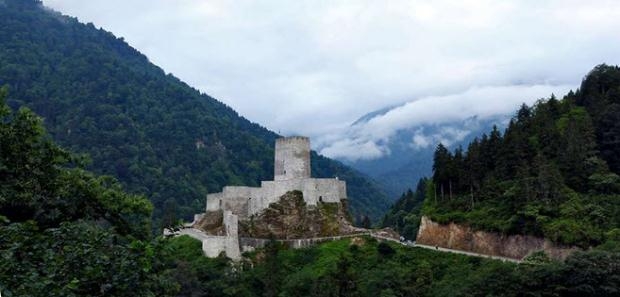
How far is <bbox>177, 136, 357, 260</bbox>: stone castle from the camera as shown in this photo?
63.9m

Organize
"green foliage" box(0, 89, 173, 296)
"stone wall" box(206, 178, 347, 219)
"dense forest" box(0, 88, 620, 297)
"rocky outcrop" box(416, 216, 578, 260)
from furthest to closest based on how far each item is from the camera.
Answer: "stone wall" box(206, 178, 347, 219)
"rocky outcrop" box(416, 216, 578, 260)
"dense forest" box(0, 88, 620, 297)
"green foliage" box(0, 89, 173, 296)

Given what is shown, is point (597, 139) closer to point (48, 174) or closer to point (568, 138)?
point (568, 138)

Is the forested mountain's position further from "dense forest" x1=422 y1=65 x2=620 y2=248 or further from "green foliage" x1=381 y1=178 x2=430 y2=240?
"dense forest" x1=422 y1=65 x2=620 y2=248

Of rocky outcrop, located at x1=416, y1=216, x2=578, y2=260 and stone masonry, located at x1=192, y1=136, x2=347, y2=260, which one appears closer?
rocky outcrop, located at x1=416, y1=216, x2=578, y2=260

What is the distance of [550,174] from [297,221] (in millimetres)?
22868

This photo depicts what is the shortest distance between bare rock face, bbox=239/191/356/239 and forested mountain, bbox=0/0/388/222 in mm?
58395

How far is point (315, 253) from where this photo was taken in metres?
60.4

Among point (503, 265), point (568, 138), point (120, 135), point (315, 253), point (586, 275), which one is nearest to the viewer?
point (586, 275)

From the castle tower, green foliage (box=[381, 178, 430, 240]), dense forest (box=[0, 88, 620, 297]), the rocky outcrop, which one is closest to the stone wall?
the castle tower

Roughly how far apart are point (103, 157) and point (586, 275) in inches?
4335

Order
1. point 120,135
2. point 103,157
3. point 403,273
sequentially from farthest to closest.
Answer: point 120,135 → point 103,157 → point 403,273

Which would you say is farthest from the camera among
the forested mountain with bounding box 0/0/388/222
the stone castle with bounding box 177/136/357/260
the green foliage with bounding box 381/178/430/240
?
the forested mountain with bounding box 0/0/388/222

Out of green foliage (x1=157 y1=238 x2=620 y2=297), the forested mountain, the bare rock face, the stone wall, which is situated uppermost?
the forested mountain

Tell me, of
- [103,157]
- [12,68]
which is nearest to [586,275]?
[103,157]
